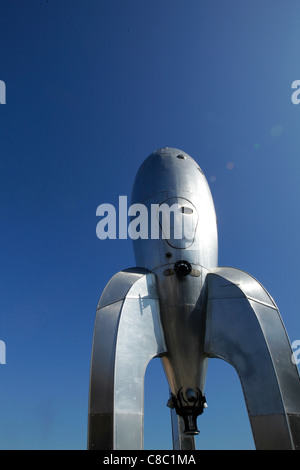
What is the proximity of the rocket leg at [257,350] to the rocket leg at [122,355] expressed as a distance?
5.85 feet

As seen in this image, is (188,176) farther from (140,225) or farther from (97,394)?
(97,394)

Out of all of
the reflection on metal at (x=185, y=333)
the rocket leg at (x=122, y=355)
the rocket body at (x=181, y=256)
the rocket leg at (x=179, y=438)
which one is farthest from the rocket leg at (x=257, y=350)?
the rocket leg at (x=179, y=438)

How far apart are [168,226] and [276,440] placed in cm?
628

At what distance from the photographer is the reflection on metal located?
23.2 feet

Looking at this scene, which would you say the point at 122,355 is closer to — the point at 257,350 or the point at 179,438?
the point at 257,350

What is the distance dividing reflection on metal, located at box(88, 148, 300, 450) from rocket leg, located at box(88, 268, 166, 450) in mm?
23

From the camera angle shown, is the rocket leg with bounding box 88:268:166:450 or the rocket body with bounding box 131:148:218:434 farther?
the rocket body with bounding box 131:148:218:434

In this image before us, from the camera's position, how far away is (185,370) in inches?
352

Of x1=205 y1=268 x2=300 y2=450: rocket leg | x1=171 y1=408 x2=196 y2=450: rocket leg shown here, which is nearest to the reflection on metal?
x1=205 y1=268 x2=300 y2=450: rocket leg

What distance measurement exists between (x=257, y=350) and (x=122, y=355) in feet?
11.5

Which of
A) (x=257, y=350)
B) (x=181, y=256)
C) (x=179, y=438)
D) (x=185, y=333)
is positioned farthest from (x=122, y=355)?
(x=179, y=438)

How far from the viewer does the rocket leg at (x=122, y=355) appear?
6848mm

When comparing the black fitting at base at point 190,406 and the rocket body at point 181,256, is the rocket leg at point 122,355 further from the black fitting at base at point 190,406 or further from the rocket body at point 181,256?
the black fitting at base at point 190,406

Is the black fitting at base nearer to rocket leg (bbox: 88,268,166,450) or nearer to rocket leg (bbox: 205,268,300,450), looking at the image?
rocket leg (bbox: 205,268,300,450)
